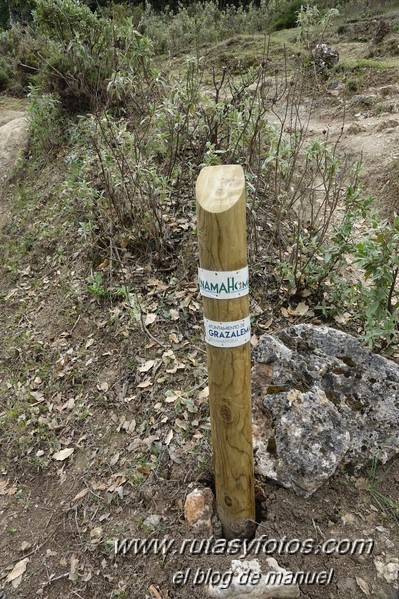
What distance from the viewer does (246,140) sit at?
3820mm

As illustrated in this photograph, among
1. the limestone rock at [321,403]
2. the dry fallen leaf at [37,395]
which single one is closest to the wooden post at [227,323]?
the limestone rock at [321,403]

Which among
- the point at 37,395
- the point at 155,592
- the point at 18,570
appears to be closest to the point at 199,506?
the point at 155,592

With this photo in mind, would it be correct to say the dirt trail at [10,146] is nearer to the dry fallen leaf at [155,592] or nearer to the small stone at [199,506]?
the small stone at [199,506]

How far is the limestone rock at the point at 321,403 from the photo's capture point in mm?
2197

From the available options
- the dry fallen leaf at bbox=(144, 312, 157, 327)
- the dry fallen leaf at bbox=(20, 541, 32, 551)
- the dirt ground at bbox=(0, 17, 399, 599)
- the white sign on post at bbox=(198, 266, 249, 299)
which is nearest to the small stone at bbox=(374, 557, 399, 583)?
the dirt ground at bbox=(0, 17, 399, 599)

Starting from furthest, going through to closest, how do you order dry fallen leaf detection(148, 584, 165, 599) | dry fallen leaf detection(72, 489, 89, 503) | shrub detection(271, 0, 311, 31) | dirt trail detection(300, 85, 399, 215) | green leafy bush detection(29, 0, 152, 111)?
1. shrub detection(271, 0, 311, 31)
2. dirt trail detection(300, 85, 399, 215)
3. green leafy bush detection(29, 0, 152, 111)
4. dry fallen leaf detection(72, 489, 89, 503)
5. dry fallen leaf detection(148, 584, 165, 599)

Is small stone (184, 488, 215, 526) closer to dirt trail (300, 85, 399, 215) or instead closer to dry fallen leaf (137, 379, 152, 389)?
dry fallen leaf (137, 379, 152, 389)

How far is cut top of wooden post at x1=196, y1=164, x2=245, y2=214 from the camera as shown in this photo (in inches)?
56.7

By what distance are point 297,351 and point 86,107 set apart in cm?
536

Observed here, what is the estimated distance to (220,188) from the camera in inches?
58.0

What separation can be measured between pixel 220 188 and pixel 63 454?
220 centimetres

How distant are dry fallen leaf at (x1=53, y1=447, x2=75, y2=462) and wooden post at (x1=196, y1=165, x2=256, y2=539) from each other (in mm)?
1250

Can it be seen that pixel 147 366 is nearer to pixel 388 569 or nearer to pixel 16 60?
pixel 388 569

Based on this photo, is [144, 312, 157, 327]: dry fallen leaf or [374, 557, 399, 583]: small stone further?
[144, 312, 157, 327]: dry fallen leaf
